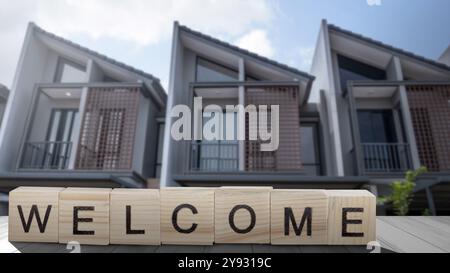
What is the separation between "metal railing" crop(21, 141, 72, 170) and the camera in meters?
8.75

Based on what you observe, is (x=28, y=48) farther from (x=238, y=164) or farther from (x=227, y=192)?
(x=227, y=192)

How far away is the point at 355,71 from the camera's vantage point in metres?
9.99

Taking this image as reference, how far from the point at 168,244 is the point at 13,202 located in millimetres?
625

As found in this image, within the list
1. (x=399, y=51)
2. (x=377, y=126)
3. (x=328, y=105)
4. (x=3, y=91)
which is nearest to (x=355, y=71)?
(x=399, y=51)

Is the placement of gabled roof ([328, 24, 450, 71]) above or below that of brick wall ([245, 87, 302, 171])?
above

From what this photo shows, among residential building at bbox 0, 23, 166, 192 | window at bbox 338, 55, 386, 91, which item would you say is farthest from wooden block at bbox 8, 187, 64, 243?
window at bbox 338, 55, 386, 91

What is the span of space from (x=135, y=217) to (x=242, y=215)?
0.39 m

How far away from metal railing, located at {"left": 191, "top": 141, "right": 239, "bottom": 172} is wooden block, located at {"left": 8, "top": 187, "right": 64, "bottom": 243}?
6.99 m

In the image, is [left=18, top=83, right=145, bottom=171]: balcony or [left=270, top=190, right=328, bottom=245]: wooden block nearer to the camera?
[left=270, top=190, right=328, bottom=245]: wooden block

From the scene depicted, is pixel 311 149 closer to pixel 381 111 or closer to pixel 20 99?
pixel 381 111

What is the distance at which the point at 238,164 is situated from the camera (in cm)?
800

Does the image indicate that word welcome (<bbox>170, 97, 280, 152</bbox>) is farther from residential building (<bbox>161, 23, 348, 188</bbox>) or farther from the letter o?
the letter o
